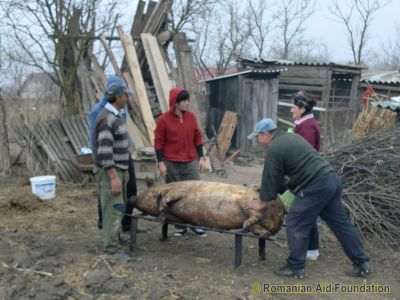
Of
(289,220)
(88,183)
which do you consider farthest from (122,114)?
(88,183)

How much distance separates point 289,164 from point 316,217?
1.96 feet

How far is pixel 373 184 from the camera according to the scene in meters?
6.02

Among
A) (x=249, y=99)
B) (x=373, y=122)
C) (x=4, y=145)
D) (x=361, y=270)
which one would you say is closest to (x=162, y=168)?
(x=361, y=270)

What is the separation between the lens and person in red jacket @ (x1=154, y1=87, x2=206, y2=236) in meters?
5.68

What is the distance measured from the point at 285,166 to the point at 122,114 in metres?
1.87

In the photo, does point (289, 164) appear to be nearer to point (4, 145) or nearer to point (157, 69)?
point (4, 145)

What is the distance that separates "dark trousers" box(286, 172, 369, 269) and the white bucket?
442 cm

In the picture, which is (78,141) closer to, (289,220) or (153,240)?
(153,240)

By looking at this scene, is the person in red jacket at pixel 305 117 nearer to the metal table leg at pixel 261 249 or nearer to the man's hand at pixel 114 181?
the metal table leg at pixel 261 249

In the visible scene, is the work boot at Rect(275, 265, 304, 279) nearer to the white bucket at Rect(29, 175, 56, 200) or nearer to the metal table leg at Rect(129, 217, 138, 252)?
Result: the metal table leg at Rect(129, 217, 138, 252)

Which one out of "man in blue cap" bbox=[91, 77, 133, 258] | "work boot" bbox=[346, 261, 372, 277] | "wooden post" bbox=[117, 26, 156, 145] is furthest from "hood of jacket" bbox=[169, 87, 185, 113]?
"wooden post" bbox=[117, 26, 156, 145]

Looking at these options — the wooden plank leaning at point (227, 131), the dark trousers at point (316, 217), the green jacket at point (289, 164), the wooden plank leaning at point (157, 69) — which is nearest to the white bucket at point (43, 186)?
the wooden plank leaning at point (157, 69)

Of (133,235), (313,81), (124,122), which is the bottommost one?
(133,235)

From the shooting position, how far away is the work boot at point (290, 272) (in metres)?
4.66
